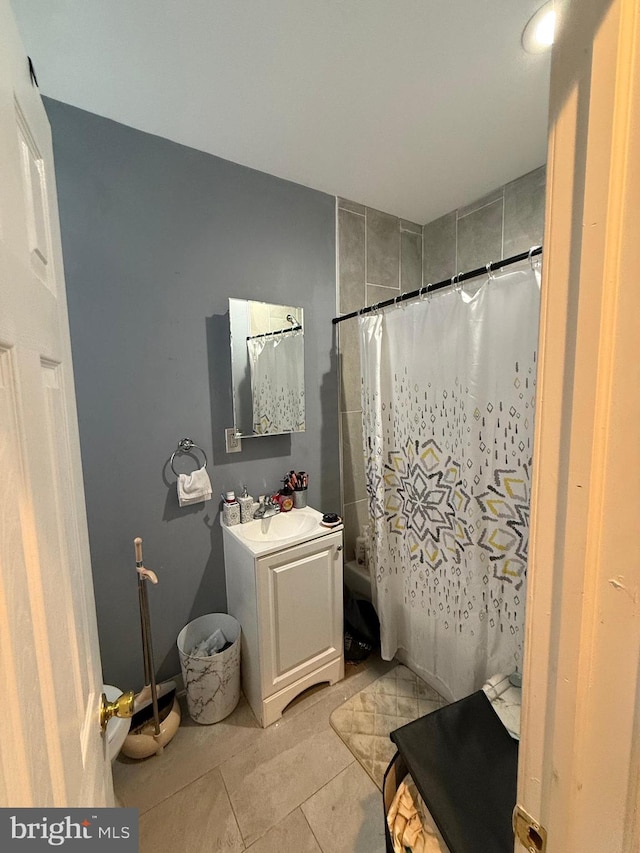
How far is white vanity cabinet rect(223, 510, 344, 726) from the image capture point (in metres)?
1.50

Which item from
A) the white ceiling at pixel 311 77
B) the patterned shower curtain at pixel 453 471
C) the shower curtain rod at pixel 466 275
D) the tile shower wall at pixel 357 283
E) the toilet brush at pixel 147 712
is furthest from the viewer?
the tile shower wall at pixel 357 283

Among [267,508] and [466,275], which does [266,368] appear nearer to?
[267,508]

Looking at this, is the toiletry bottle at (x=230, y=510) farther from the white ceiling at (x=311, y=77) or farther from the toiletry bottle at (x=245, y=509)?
the white ceiling at (x=311, y=77)

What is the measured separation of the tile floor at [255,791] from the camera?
1154 millimetres

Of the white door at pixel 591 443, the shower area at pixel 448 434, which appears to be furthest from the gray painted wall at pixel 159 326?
the white door at pixel 591 443

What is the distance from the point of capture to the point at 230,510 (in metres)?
1.70

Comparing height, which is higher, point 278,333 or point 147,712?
point 278,333

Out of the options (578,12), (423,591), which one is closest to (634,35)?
(578,12)

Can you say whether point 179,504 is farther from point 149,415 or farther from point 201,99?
point 201,99

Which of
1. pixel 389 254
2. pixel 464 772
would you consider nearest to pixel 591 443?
pixel 464 772

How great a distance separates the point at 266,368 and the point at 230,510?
0.74m

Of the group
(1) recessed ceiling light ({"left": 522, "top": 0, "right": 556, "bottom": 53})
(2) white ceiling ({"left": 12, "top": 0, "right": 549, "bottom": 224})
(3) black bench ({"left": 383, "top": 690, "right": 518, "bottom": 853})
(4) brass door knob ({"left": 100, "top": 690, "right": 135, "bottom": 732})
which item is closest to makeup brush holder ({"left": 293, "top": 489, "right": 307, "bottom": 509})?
(3) black bench ({"left": 383, "top": 690, "right": 518, "bottom": 853})

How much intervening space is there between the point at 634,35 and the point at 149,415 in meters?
1.63

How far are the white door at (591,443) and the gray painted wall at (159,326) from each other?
150 cm
